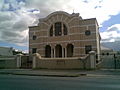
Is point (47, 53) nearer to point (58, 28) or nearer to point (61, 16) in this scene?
point (58, 28)

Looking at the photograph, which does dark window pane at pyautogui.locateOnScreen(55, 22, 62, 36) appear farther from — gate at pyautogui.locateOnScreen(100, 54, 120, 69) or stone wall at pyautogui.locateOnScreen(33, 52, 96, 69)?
gate at pyautogui.locateOnScreen(100, 54, 120, 69)

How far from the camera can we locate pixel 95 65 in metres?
25.4

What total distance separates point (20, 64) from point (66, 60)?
9.76m

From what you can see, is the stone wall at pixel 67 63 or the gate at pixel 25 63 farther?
the gate at pixel 25 63

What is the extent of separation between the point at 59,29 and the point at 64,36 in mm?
2539

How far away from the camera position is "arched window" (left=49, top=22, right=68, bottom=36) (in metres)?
39.5

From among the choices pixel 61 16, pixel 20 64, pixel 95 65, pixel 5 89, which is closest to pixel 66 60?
pixel 95 65

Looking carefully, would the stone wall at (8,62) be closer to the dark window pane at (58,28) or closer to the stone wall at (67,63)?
the stone wall at (67,63)

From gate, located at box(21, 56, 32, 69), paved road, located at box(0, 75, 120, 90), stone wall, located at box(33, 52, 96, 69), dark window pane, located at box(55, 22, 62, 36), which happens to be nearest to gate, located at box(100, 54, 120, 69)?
stone wall, located at box(33, 52, 96, 69)

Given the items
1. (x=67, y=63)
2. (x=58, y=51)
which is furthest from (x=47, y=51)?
(x=67, y=63)

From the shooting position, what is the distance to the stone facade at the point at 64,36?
36.8m

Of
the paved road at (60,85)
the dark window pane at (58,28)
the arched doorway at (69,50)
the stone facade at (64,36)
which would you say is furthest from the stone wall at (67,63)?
the paved road at (60,85)

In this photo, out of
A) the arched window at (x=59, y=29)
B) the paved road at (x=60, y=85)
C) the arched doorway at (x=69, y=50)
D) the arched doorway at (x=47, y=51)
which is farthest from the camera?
the arched doorway at (x=47, y=51)

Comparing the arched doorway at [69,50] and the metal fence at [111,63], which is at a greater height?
the arched doorway at [69,50]
